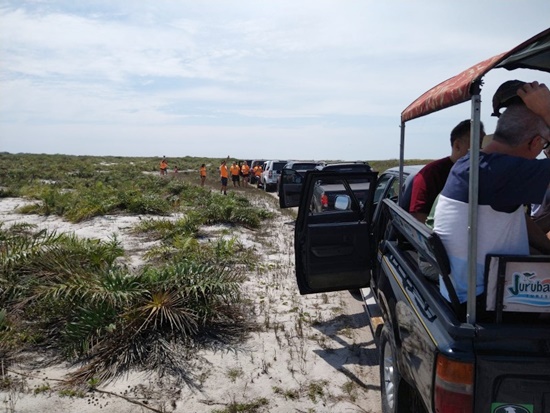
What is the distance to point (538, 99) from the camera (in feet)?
7.11

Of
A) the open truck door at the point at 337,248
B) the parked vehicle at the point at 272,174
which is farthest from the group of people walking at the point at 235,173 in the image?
the open truck door at the point at 337,248

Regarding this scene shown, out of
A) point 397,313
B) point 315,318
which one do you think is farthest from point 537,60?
point 315,318

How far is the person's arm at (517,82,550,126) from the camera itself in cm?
216

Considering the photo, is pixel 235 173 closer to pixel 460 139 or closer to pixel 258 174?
pixel 258 174

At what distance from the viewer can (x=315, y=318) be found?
5.52 m

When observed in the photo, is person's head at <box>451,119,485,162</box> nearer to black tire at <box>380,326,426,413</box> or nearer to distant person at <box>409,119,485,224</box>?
distant person at <box>409,119,485,224</box>

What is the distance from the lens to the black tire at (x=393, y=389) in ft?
9.15

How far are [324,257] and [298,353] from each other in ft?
3.34

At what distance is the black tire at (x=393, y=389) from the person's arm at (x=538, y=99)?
166 centimetres

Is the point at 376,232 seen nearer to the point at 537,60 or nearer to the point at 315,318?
the point at 315,318

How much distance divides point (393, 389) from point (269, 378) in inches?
57.2

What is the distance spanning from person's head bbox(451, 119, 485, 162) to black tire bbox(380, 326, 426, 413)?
158cm

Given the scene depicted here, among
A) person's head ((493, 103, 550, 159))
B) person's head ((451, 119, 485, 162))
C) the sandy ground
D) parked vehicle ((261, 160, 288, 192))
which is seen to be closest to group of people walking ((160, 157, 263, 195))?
parked vehicle ((261, 160, 288, 192))

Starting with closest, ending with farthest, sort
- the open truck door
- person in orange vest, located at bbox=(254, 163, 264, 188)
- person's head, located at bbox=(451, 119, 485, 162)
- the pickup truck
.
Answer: the pickup truck, person's head, located at bbox=(451, 119, 485, 162), the open truck door, person in orange vest, located at bbox=(254, 163, 264, 188)
